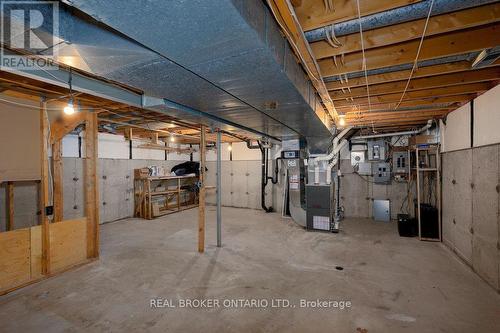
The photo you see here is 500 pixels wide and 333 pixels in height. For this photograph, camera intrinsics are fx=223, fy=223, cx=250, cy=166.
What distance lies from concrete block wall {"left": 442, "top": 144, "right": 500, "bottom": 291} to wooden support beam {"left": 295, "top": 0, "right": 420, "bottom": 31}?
2286 mm

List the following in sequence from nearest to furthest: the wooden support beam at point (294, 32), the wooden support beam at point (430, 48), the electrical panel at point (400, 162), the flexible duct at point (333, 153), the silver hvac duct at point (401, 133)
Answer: the wooden support beam at point (294, 32) → the wooden support beam at point (430, 48) → the silver hvac duct at point (401, 133) → the flexible duct at point (333, 153) → the electrical panel at point (400, 162)

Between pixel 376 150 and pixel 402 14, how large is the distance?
4773 mm

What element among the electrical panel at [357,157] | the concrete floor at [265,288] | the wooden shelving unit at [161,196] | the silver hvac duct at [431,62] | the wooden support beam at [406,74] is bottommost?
the concrete floor at [265,288]

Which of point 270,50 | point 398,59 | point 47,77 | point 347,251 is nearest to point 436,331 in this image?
point 347,251

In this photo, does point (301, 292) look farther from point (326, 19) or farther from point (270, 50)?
point (326, 19)

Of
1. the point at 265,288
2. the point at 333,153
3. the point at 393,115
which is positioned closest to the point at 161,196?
the point at 333,153

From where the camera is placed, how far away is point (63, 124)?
126 inches

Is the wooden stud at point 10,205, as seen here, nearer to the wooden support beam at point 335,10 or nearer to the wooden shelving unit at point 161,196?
the wooden shelving unit at point 161,196

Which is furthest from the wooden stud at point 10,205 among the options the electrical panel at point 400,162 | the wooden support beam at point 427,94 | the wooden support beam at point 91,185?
the electrical panel at point 400,162

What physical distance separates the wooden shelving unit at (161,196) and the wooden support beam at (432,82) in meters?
4.51

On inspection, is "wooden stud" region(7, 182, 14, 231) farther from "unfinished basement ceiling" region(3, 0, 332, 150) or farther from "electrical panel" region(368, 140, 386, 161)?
"electrical panel" region(368, 140, 386, 161)

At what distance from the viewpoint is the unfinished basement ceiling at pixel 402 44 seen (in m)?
1.42

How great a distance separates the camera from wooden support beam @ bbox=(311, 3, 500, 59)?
4.85 feet

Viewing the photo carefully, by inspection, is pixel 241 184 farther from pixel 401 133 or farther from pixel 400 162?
pixel 401 133
